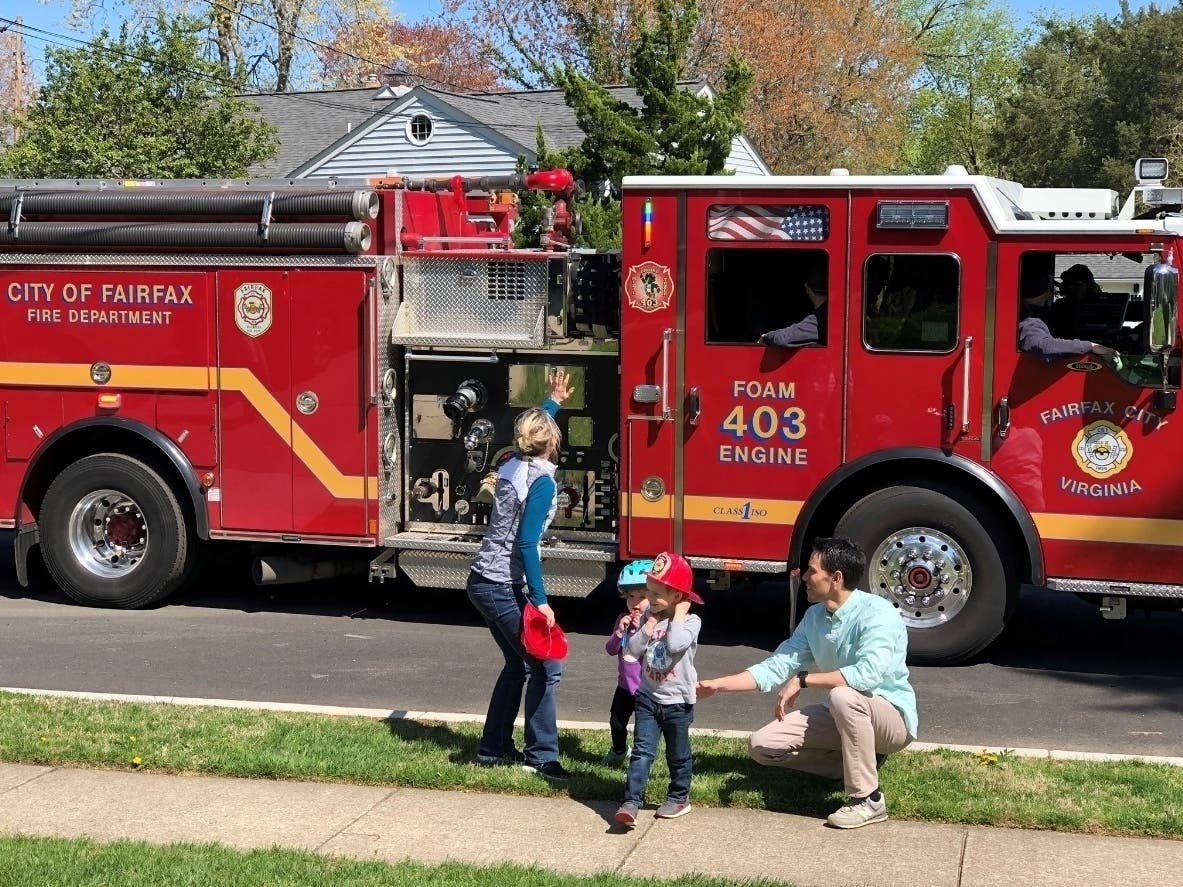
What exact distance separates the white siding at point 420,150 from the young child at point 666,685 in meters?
26.7

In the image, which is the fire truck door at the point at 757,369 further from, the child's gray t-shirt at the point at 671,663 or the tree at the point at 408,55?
the tree at the point at 408,55

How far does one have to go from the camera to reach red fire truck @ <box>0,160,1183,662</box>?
8.04 meters

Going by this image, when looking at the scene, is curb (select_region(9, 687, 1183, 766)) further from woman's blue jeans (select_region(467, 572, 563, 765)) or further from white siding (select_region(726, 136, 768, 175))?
white siding (select_region(726, 136, 768, 175))

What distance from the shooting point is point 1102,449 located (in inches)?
313

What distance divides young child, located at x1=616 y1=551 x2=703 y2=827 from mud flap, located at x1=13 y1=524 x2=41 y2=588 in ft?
18.8

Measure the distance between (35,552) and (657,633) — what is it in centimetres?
663

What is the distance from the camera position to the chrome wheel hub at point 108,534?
9.81m

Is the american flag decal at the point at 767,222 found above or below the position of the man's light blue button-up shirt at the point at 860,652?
above

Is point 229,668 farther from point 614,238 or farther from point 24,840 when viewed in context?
point 614,238

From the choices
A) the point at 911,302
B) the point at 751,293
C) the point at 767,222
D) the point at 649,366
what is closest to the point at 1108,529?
the point at 911,302

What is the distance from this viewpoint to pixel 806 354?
8.34 meters

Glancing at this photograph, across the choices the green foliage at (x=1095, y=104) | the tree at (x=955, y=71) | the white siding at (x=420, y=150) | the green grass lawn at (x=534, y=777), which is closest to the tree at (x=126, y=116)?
the white siding at (x=420, y=150)

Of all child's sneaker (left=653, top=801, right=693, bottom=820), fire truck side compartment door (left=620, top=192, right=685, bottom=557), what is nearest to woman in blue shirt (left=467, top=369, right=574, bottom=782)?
child's sneaker (left=653, top=801, right=693, bottom=820)

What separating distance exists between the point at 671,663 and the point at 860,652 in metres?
0.77
